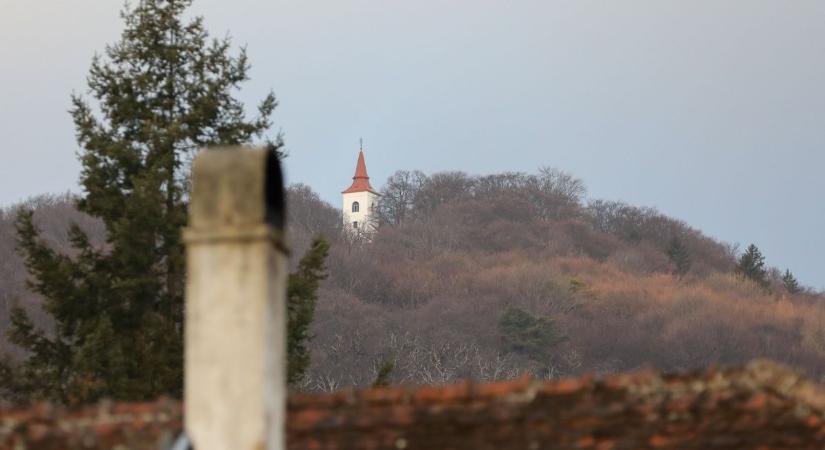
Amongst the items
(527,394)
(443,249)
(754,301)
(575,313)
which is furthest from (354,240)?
(527,394)

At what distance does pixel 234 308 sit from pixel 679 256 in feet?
361

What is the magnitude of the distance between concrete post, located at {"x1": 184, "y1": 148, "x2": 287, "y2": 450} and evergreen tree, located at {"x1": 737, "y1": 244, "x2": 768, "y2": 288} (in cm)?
10159

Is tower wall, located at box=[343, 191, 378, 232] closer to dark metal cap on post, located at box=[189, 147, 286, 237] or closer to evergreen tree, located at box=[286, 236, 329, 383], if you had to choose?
evergreen tree, located at box=[286, 236, 329, 383]

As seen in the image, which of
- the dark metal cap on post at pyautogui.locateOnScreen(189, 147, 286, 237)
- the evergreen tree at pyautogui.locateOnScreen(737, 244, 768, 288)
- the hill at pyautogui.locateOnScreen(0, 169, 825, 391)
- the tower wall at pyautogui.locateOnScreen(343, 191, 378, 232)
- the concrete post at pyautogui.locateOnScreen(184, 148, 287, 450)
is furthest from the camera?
the tower wall at pyautogui.locateOnScreen(343, 191, 378, 232)

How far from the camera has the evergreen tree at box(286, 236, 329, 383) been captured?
70.0 ft

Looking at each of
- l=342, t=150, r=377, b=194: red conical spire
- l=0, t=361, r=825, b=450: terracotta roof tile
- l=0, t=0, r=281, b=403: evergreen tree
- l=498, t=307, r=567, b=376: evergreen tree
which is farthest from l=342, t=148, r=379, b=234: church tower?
l=0, t=361, r=825, b=450: terracotta roof tile

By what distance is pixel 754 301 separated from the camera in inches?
3844

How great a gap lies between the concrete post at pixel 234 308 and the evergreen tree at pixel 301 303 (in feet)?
48.2

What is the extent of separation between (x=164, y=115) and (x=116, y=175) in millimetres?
1372

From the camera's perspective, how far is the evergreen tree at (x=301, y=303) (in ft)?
70.0

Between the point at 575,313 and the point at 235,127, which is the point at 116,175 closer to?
the point at 235,127

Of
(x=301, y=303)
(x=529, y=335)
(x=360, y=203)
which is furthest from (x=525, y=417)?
(x=360, y=203)

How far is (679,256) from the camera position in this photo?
114 meters

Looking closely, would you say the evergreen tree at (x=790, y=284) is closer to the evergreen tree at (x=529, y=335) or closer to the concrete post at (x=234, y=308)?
the evergreen tree at (x=529, y=335)
